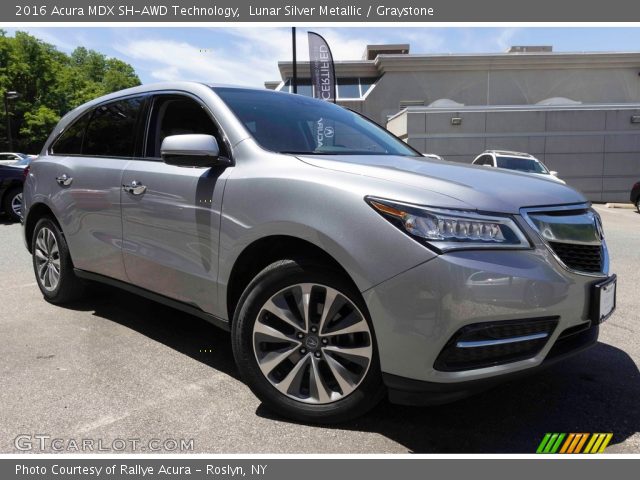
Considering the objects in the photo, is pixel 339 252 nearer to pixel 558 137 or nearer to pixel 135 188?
pixel 135 188

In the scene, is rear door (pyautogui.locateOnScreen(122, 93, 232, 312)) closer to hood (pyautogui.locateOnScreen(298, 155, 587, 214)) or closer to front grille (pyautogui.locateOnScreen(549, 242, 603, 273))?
hood (pyautogui.locateOnScreen(298, 155, 587, 214))

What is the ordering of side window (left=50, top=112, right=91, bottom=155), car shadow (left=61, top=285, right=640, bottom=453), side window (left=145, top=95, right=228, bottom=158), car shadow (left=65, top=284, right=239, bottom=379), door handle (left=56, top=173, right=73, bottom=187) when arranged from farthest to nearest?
side window (left=50, top=112, right=91, bottom=155) < door handle (left=56, top=173, right=73, bottom=187) < car shadow (left=65, top=284, right=239, bottom=379) < side window (left=145, top=95, right=228, bottom=158) < car shadow (left=61, top=285, right=640, bottom=453)

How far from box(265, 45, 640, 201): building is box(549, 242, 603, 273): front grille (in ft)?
63.5

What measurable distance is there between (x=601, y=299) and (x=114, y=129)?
343 cm

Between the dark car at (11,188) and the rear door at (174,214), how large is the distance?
8.54 meters

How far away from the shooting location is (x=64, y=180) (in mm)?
4117

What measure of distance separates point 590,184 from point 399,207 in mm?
21928

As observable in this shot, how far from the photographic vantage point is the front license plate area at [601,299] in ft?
7.65

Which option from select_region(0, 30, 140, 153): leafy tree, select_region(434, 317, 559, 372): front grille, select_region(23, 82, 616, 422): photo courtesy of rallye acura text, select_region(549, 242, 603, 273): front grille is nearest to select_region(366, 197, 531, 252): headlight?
select_region(23, 82, 616, 422): photo courtesy of rallye acura text

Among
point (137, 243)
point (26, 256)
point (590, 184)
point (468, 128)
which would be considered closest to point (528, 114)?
point (468, 128)

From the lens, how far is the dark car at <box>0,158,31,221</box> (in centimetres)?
1041

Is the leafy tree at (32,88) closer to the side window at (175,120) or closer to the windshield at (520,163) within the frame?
the windshield at (520,163)

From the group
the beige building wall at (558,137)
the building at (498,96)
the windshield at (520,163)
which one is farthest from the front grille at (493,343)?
the building at (498,96)

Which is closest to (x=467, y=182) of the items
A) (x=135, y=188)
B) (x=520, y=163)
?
(x=135, y=188)
